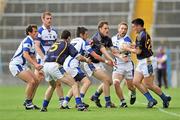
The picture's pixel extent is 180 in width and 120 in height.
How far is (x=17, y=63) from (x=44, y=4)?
75.4 feet

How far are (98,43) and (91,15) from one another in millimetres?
21984

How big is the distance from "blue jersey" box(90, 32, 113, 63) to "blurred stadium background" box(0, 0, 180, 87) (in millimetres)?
19782

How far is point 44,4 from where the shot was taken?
1639 inches

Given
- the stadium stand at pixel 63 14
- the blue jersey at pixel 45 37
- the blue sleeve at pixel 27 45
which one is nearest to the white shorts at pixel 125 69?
the blue jersey at pixel 45 37

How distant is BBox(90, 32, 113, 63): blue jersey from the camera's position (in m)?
18.9

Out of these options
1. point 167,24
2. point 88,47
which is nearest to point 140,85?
point 88,47

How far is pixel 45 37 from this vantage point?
19.4 meters

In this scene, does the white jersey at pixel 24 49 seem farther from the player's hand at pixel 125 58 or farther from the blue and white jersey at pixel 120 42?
the player's hand at pixel 125 58

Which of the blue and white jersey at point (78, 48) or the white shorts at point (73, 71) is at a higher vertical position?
the blue and white jersey at point (78, 48)

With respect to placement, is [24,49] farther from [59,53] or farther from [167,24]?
[167,24]

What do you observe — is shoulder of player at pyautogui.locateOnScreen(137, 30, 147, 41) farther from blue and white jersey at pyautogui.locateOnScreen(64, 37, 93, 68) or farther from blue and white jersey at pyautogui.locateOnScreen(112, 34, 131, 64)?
blue and white jersey at pyautogui.locateOnScreen(64, 37, 93, 68)

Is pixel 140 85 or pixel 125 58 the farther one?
pixel 125 58

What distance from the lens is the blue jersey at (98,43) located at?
18922mm

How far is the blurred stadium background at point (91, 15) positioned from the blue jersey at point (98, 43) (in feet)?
64.9
